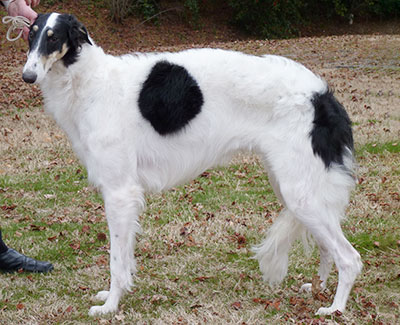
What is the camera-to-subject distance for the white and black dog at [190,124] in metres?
3.56

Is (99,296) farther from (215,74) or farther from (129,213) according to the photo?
(215,74)

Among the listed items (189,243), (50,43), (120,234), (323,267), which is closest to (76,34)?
(50,43)

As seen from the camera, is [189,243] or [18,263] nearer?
[18,263]

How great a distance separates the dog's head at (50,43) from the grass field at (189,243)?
5.40 feet

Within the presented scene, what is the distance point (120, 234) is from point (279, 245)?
1.15 m

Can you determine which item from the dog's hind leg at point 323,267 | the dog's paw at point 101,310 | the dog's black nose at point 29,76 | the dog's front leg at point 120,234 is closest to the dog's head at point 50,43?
the dog's black nose at point 29,76

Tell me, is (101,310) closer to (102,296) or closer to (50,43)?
(102,296)

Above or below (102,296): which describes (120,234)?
above

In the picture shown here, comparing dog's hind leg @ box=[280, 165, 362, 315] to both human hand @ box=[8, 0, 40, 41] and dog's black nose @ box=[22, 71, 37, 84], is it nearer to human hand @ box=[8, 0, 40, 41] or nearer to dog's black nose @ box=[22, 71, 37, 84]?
dog's black nose @ box=[22, 71, 37, 84]

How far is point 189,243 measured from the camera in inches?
191

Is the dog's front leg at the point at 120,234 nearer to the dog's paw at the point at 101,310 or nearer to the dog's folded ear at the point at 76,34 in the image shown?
the dog's paw at the point at 101,310

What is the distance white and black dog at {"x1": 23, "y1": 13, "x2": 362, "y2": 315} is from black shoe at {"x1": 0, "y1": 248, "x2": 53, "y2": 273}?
888 mm

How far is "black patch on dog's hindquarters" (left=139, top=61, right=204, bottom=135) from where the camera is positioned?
367 cm

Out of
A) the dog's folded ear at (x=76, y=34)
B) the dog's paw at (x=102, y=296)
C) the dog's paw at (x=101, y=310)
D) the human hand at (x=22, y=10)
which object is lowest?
the dog's paw at (x=102, y=296)
